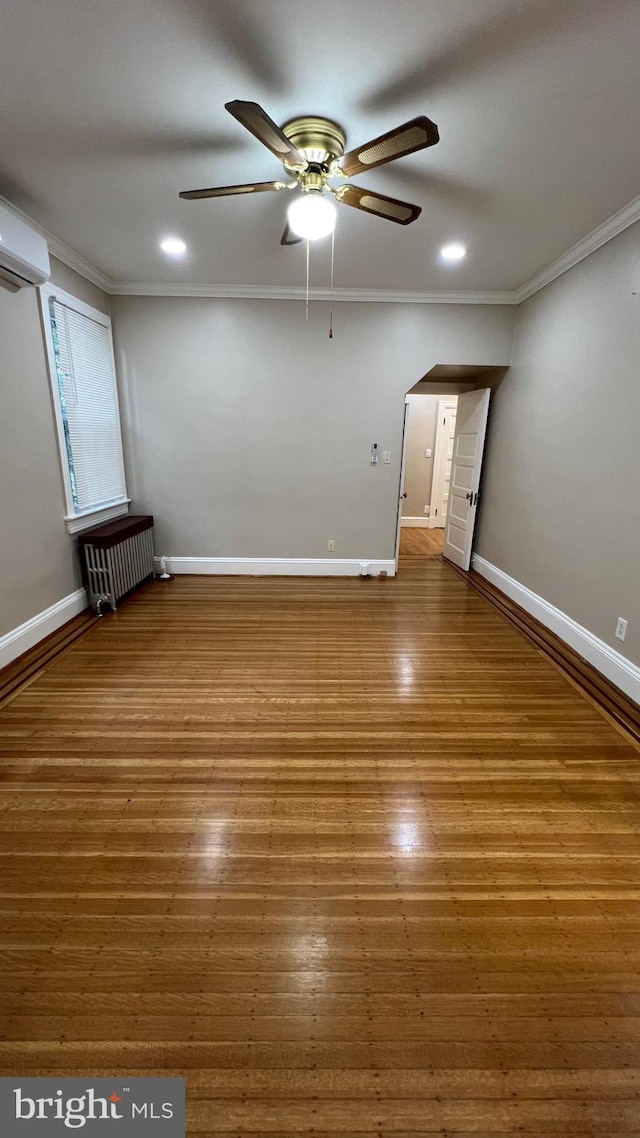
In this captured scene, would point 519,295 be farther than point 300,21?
Yes

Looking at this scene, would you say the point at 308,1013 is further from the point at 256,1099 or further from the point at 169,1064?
the point at 169,1064

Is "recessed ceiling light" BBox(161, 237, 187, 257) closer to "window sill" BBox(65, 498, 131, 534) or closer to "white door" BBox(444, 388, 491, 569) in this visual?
"window sill" BBox(65, 498, 131, 534)

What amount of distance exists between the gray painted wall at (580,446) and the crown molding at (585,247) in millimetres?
57

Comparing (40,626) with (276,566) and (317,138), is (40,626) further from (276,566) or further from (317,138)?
(317,138)

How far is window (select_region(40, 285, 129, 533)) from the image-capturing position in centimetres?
352

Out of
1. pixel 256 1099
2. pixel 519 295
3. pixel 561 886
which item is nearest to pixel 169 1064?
pixel 256 1099

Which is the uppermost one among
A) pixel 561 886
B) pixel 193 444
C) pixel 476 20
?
pixel 476 20

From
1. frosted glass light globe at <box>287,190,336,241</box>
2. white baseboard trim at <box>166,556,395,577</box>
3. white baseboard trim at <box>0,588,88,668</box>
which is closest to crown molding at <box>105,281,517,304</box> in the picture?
frosted glass light globe at <box>287,190,336,241</box>

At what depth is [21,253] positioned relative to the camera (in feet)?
9.11

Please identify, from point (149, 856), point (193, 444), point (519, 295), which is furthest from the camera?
point (193, 444)

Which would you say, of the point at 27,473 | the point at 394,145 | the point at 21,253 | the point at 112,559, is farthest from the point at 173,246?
the point at 112,559

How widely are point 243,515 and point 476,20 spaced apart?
3.91 metres

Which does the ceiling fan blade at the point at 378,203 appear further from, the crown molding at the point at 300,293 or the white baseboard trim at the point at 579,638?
the white baseboard trim at the point at 579,638

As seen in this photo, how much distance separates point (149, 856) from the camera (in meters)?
1.68
